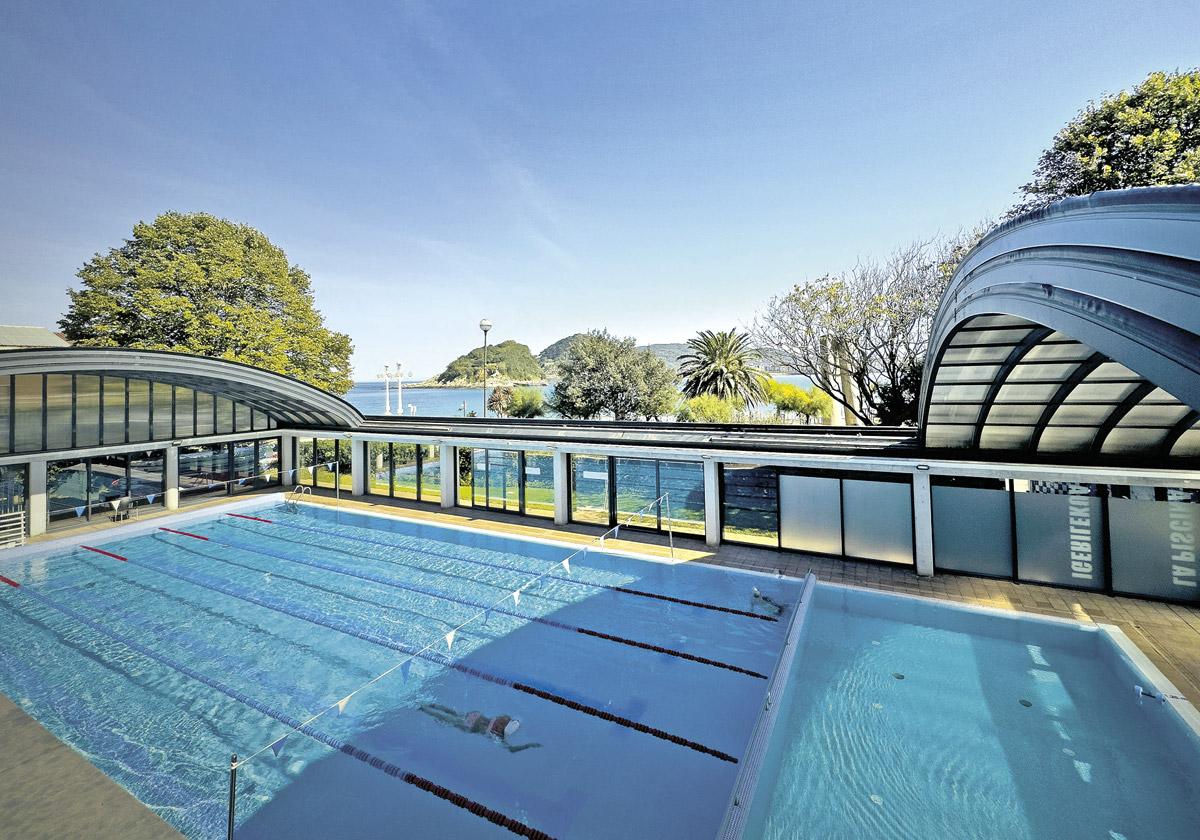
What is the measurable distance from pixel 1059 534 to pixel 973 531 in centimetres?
143

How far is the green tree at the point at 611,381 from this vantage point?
29062 mm

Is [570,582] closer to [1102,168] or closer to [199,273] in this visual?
[1102,168]

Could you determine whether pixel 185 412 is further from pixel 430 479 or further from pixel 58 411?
pixel 430 479

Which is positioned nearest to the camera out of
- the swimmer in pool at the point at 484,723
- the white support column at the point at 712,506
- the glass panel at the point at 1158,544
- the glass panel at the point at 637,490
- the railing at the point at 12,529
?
the swimmer in pool at the point at 484,723

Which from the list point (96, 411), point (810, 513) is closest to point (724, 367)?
point (810, 513)

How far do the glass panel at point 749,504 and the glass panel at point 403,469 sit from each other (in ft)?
40.9

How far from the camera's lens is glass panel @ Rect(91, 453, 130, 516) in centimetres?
1617

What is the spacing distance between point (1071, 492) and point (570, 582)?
10.6 metres

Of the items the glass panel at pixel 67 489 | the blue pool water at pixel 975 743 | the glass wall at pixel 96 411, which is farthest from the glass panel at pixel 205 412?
the blue pool water at pixel 975 743

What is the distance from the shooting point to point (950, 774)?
541 cm

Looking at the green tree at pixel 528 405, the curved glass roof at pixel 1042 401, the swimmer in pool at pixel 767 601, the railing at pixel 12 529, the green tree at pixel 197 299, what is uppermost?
the green tree at pixel 197 299

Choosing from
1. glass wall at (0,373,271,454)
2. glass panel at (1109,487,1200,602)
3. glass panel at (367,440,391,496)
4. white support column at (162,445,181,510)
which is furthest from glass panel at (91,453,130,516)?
glass panel at (1109,487,1200,602)

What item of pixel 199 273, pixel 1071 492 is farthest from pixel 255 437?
Answer: pixel 1071 492

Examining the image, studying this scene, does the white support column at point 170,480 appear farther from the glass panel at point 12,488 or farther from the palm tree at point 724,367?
the palm tree at point 724,367
